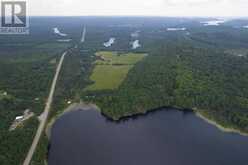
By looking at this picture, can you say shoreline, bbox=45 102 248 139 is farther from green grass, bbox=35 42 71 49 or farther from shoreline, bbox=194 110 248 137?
green grass, bbox=35 42 71 49

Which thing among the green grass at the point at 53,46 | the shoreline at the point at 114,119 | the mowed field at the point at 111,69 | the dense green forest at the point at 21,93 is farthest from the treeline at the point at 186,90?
the green grass at the point at 53,46

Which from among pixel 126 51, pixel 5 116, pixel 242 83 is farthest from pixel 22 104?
A: pixel 126 51

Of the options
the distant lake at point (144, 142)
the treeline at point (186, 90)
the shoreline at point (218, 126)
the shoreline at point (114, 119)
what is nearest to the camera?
the distant lake at point (144, 142)

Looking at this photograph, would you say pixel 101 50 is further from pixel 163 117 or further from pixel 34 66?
pixel 163 117

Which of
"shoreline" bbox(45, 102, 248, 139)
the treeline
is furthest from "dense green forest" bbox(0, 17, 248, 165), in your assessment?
"shoreline" bbox(45, 102, 248, 139)

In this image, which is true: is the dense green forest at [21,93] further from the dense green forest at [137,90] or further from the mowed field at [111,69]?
the mowed field at [111,69]
